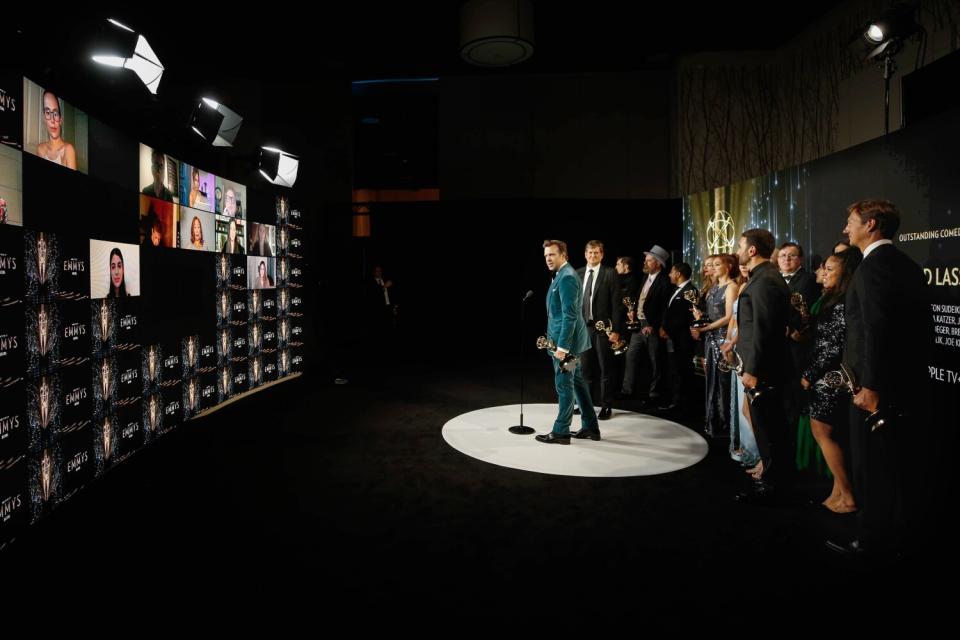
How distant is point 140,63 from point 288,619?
3.80 metres

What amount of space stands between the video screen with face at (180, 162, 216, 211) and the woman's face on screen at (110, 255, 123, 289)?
1.17 m

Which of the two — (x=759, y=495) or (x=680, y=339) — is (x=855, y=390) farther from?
(x=680, y=339)

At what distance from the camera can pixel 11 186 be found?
2.49 meters

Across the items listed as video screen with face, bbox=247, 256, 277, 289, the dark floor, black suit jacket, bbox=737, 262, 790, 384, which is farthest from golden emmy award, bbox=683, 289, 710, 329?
video screen with face, bbox=247, 256, 277, 289

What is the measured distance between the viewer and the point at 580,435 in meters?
4.00

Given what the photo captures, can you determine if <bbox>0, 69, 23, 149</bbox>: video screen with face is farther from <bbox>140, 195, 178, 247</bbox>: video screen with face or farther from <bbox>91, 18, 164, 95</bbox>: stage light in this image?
<bbox>140, 195, 178, 247</bbox>: video screen with face

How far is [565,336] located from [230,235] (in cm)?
393

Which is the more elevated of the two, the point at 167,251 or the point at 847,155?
the point at 847,155

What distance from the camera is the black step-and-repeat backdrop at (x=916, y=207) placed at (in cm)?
239

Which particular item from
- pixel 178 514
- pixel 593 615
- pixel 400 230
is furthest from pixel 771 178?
pixel 400 230

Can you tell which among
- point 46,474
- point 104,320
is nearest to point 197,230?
point 104,320

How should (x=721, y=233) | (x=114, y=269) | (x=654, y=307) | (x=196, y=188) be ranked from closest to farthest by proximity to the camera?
(x=114, y=269) < (x=721, y=233) < (x=196, y=188) < (x=654, y=307)

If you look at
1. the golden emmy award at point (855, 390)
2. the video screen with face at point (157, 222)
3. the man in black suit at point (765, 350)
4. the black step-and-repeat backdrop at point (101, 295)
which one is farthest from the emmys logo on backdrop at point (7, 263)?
the golden emmy award at point (855, 390)

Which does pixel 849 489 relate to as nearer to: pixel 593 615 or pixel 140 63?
pixel 593 615
